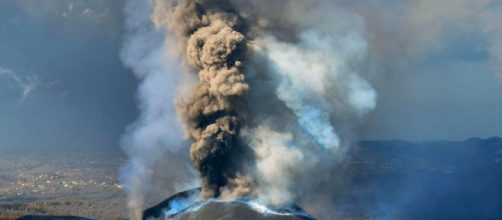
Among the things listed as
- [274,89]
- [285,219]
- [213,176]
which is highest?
[274,89]

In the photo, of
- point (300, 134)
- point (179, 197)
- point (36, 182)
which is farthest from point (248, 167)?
point (36, 182)

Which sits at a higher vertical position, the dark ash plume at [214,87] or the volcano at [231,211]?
the dark ash plume at [214,87]

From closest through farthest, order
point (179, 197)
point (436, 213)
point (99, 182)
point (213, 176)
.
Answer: point (213, 176) → point (179, 197) → point (436, 213) → point (99, 182)

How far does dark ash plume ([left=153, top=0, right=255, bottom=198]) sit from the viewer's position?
214ft

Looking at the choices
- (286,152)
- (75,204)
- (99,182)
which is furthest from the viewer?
(99,182)

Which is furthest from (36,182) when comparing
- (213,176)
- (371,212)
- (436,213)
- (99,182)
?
(213,176)

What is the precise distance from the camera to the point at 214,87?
2574 inches

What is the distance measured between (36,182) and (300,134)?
155056 millimetres

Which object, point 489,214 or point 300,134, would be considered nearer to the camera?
point 300,134

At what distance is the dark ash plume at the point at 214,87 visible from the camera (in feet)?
214

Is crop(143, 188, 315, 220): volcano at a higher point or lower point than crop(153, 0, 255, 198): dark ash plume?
lower

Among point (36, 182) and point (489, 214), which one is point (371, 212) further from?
point (36, 182)

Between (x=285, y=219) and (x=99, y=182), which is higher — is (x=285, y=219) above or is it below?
below

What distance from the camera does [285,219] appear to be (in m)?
69.2
